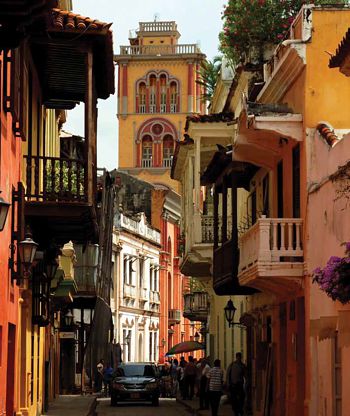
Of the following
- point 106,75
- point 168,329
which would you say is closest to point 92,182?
point 106,75

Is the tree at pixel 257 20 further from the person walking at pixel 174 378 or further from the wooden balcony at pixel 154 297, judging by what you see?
the wooden balcony at pixel 154 297

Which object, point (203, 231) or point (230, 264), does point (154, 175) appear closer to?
point (203, 231)

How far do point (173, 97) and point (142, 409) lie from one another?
6273cm

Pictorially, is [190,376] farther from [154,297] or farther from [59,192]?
[154,297]

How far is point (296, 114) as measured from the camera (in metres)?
23.5

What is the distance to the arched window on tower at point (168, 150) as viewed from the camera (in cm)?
9679

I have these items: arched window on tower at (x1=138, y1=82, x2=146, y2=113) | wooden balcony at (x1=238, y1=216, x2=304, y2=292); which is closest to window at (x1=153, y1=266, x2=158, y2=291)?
arched window on tower at (x1=138, y1=82, x2=146, y2=113)

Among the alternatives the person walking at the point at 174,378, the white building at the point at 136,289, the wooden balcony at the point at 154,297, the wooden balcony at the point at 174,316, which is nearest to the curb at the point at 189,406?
the person walking at the point at 174,378

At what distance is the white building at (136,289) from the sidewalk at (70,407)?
24.1m

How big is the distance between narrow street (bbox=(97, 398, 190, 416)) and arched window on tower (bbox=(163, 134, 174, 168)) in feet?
177

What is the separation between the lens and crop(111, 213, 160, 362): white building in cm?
6612

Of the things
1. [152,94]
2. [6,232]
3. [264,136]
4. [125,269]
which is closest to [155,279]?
[125,269]

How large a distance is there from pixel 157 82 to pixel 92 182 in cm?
7807

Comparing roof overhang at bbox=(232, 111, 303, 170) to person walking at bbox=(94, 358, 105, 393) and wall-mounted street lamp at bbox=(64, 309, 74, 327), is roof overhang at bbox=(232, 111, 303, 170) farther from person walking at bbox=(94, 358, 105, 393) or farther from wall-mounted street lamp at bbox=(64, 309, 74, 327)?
person walking at bbox=(94, 358, 105, 393)
